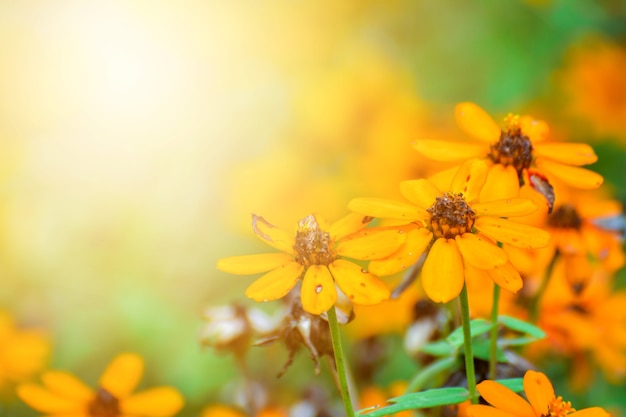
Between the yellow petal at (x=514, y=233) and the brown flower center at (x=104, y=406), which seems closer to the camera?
the yellow petal at (x=514, y=233)

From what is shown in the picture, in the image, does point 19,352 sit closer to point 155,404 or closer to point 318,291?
point 155,404

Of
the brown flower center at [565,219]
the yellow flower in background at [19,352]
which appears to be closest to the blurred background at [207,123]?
the yellow flower in background at [19,352]

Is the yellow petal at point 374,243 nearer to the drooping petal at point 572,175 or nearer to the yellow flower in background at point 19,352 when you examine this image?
the drooping petal at point 572,175

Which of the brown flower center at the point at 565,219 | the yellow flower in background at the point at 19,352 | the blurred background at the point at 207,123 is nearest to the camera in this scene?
the brown flower center at the point at 565,219

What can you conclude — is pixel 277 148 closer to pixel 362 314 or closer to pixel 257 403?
pixel 362 314

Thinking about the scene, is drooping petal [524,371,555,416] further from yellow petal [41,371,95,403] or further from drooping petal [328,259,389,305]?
yellow petal [41,371,95,403]

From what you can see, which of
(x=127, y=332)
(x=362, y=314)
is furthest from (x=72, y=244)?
(x=362, y=314)
